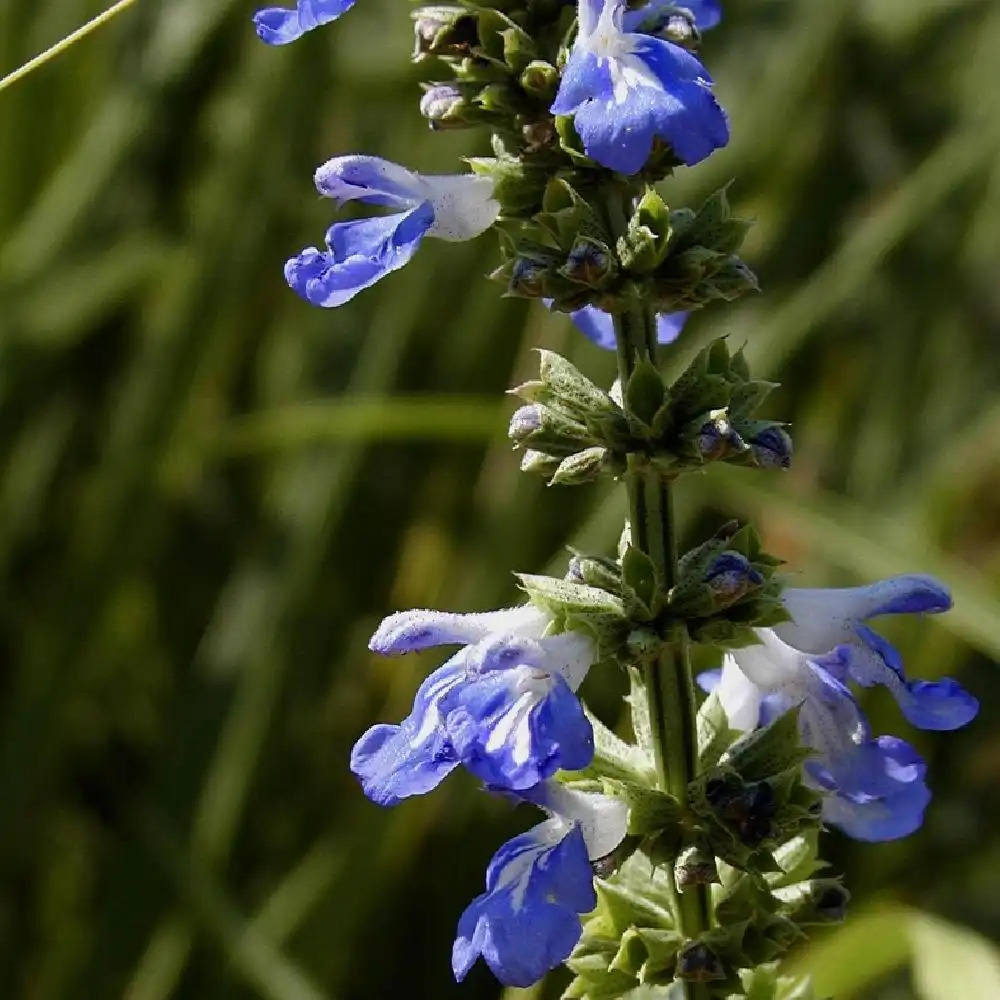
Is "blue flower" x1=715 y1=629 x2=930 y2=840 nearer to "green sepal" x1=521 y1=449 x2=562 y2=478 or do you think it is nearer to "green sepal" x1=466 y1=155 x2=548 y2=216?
"green sepal" x1=521 y1=449 x2=562 y2=478

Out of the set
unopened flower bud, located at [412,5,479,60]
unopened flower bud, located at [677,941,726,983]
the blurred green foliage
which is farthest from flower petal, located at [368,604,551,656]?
the blurred green foliage

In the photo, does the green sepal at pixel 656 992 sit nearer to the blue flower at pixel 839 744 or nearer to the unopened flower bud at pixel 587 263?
the blue flower at pixel 839 744

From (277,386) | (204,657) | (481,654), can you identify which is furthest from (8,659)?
(481,654)

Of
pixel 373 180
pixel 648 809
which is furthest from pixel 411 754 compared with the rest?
pixel 373 180

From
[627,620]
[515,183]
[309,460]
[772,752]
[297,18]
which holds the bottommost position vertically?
[309,460]

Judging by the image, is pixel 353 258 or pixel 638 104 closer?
pixel 638 104

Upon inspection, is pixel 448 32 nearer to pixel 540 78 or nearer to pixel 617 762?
pixel 540 78

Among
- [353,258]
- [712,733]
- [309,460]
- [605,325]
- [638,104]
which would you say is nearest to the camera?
[638,104]
